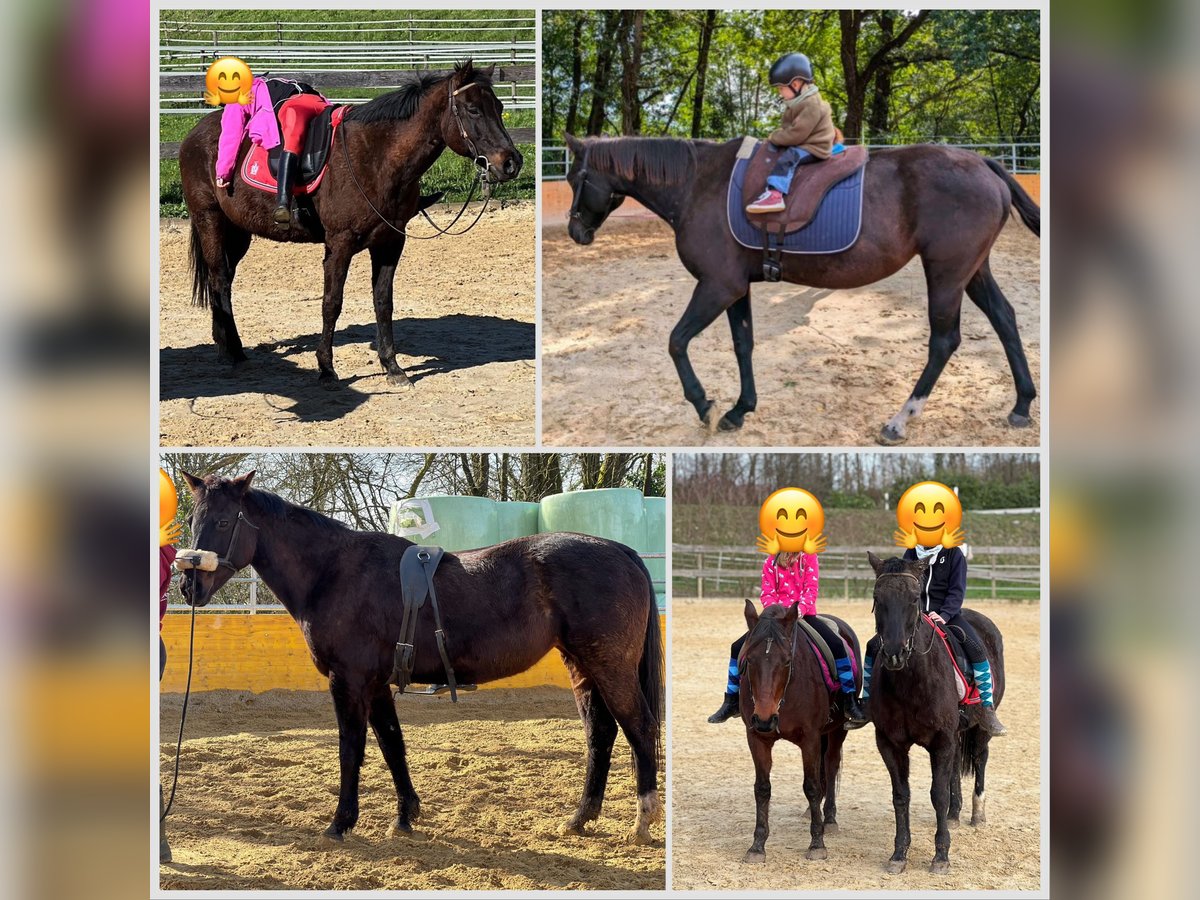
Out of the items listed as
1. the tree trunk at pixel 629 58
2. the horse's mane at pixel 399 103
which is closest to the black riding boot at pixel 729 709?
the horse's mane at pixel 399 103

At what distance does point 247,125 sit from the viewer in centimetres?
667

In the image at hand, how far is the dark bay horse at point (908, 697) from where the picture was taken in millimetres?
5547

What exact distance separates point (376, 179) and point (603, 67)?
2.94 m

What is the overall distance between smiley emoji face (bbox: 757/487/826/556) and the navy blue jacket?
2.04 feet

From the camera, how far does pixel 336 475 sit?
979cm

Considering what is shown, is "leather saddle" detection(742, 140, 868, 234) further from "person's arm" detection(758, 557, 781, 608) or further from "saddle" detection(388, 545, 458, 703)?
"saddle" detection(388, 545, 458, 703)

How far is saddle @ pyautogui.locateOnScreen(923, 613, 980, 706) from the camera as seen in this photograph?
241 inches

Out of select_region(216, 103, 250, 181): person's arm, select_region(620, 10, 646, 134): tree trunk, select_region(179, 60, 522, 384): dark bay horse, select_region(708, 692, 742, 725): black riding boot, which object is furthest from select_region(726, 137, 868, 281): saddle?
select_region(216, 103, 250, 181): person's arm

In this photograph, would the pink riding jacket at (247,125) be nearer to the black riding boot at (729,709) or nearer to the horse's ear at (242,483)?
the horse's ear at (242,483)
